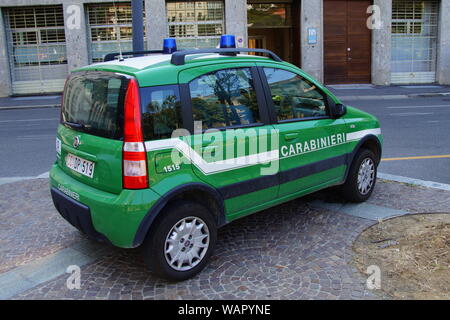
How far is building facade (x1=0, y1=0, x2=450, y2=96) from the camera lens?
67.2ft

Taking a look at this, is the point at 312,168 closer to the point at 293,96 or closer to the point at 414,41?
the point at 293,96

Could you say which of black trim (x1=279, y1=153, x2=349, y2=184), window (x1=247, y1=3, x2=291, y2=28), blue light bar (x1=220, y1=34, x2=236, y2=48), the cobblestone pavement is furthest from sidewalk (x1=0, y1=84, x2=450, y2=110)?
blue light bar (x1=220, y1=34, x2=236, y2=48)

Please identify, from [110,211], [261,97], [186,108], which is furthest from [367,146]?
[110,211]

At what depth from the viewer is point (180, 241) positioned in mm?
3697

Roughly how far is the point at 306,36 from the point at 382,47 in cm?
385

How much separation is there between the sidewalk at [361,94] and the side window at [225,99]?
1427 centimetres

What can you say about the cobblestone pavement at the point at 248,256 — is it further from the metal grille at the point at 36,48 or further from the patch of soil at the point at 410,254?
the metal grille at the point at 36,48

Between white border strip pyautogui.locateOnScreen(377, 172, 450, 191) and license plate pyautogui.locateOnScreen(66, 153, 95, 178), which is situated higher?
license plate pyautogui.locateOnScreen(66, 153, 95, 178)

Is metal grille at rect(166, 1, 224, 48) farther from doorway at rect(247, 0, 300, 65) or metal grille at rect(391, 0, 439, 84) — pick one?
metal grille at rect(391, 0, 439, 84)

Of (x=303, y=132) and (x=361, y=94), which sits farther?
(x=361, y=94)

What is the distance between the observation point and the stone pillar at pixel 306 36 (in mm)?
20859

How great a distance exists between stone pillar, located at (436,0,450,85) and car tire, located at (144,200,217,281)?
72.2ft
